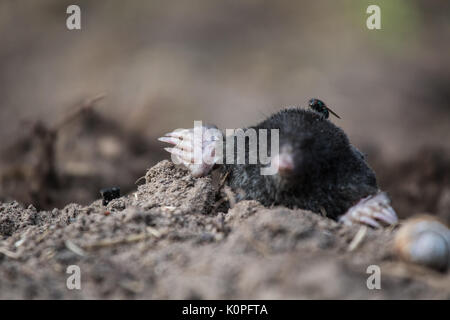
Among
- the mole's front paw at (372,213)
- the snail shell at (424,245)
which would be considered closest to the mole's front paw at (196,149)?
the mole's front paw at (372,213)

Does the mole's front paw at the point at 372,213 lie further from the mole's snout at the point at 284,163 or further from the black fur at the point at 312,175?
the mole's snout at the point at 284,163

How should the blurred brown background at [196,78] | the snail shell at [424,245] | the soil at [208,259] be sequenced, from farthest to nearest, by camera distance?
the blurred brown background at [196,78] < the snail shell at [424,245] < the soil at [208,259]

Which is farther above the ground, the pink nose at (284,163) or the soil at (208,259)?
the pink nose at (284,163)

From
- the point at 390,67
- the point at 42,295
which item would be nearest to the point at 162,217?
the point at 42,295

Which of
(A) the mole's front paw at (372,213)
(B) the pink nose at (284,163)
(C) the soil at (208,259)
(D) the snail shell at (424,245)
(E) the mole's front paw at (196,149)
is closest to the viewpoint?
(C) the soil at (208,259)

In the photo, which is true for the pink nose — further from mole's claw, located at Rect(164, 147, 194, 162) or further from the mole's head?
mole's claw, located at Rect(164, 147, 194, 162)

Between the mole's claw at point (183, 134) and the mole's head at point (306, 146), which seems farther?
the mole's claw at point (183, 134)

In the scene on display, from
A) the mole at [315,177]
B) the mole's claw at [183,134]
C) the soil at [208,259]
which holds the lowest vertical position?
the soil at [208,259]
